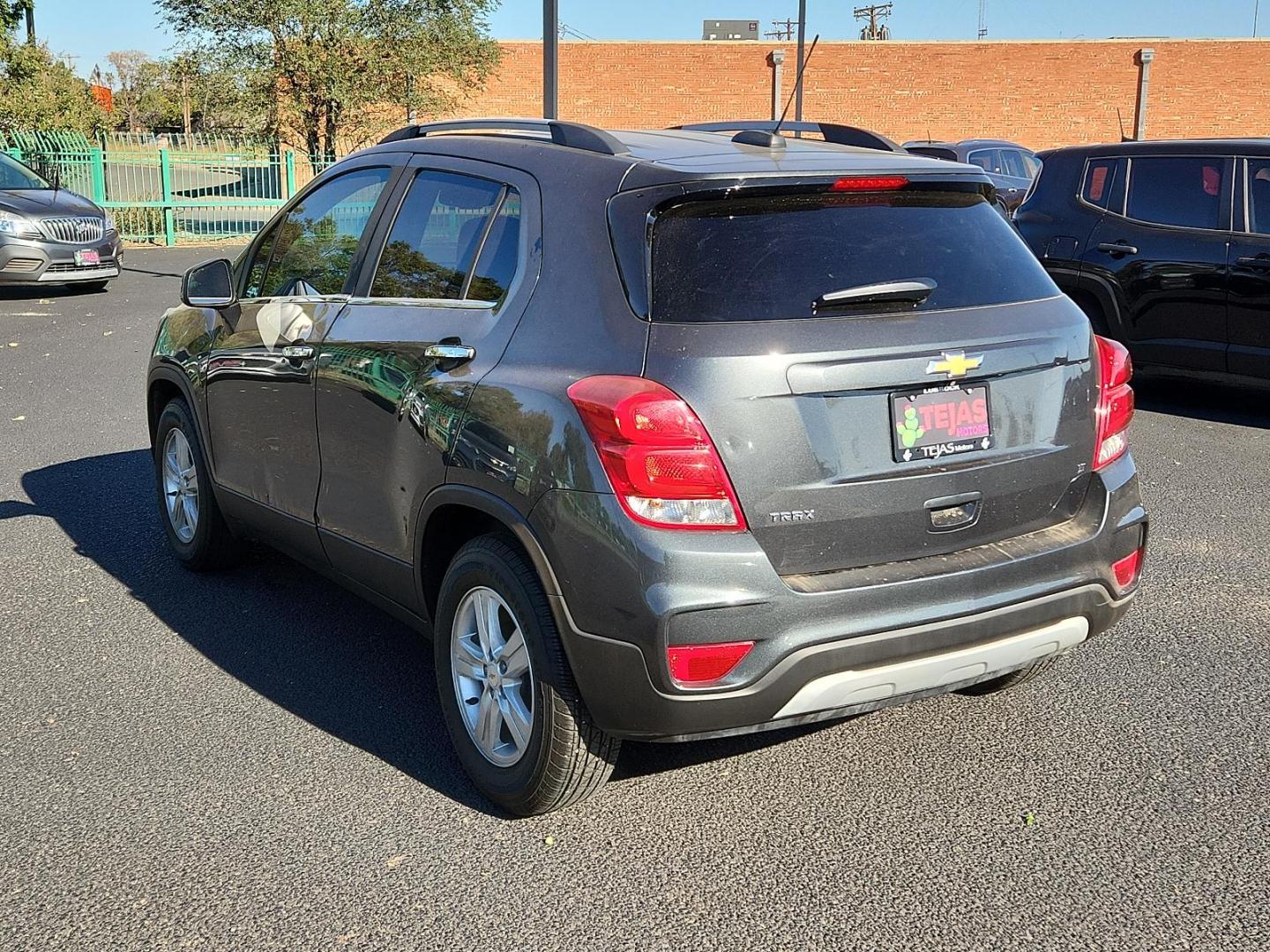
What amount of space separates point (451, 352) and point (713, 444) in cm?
94

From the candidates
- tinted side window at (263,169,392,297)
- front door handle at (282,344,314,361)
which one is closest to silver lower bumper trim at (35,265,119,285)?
tinted side window at (263,169,392,297)

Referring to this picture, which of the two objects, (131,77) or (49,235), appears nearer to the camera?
(49,235)

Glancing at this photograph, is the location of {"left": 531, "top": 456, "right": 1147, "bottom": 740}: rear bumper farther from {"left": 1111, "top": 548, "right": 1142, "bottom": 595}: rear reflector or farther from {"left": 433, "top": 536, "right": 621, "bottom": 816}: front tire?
{"left": 1111, "top": 548, "right": 1142, "bottom": 595}: rear reflector

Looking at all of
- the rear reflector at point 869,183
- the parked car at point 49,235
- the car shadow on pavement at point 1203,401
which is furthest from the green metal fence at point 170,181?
the rear reflector at point 869,183

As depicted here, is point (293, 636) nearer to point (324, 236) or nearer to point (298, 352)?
point (298, 352)

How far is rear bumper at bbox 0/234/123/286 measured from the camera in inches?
618

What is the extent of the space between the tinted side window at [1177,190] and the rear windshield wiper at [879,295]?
6.53 m

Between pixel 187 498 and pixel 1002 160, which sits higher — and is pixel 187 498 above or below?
below

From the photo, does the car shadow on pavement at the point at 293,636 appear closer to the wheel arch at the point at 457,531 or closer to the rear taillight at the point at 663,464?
the wheel arch at the point at 457,531

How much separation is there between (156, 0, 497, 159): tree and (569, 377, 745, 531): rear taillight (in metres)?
29.9

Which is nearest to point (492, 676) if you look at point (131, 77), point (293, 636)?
point (293, 636)

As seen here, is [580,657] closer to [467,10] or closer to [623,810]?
[623,810]

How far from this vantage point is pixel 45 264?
15938 millimetres

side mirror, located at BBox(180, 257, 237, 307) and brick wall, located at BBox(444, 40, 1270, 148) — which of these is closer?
side mirror, located at BBox(180, 257, 237, 307)
